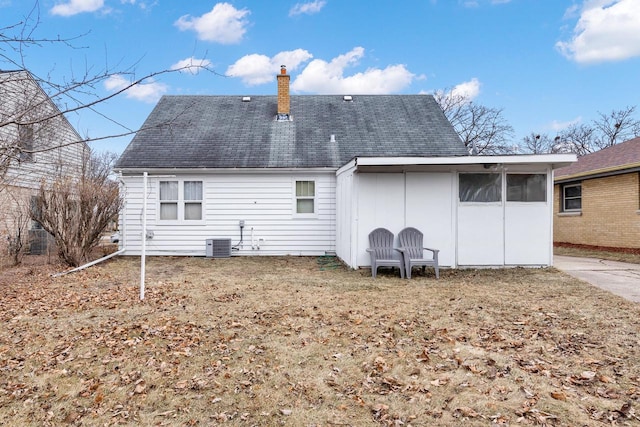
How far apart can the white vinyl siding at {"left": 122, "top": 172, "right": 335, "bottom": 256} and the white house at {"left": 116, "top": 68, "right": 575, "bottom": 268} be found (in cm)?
3

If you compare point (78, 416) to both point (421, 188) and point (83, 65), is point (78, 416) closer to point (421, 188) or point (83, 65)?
point (83, 65)

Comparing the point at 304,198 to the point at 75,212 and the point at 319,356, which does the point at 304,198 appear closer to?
the point at 75,212

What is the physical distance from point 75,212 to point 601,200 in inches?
650

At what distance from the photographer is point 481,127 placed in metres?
27.1

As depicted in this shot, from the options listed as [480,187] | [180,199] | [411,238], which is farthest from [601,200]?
[180,199]

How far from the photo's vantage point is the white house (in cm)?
876

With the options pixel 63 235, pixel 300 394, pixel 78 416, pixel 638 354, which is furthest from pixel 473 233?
pixel 63 235

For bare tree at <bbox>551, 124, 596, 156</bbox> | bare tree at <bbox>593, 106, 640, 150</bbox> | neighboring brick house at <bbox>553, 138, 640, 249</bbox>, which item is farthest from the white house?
bare tree at <bbox>593, 106, 640, 150</bbox>

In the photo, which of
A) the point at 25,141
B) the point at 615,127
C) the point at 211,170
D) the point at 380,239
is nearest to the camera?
the point at 25,141

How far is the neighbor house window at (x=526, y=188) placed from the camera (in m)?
8.84

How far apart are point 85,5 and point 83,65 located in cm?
211

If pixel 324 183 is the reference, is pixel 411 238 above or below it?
below

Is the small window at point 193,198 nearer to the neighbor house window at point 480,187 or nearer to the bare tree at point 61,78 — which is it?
the neighbor house window at point 480,187

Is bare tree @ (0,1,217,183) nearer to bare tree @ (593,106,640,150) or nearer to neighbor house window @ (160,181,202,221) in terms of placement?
neighbor house window @ (160,181,202,221)
